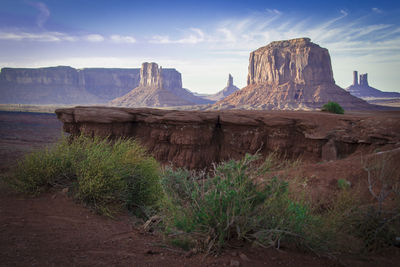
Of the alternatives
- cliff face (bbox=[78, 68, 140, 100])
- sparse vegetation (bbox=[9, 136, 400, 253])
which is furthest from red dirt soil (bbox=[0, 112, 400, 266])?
cliff face (bbox=[78, 68, 140, 100])

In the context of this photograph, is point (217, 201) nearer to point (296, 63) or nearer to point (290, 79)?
point (290, 79)

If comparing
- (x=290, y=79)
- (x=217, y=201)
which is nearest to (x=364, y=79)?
(x=290, y=79)

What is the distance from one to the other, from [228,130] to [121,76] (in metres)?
172

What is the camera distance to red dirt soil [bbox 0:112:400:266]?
3.01m

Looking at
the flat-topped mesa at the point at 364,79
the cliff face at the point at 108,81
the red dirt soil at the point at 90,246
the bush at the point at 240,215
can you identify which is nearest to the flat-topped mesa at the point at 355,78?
the flat-topped mesa at the point at 364,79

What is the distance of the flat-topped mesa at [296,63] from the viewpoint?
90625 mm

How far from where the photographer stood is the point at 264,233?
3197 mm

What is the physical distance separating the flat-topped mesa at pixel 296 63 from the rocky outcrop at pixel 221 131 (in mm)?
80422

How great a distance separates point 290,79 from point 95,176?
96.4m

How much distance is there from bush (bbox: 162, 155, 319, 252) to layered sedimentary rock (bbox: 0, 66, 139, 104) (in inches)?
6121

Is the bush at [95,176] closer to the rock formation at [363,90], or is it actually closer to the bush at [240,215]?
the bush at [240,215]

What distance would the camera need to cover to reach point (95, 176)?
201 inches

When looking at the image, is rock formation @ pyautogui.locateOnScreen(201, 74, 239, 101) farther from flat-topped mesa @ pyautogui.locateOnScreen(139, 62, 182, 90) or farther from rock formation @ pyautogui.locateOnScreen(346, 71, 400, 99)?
rock formation @ pyautogui.locateOnScreen(346, 71, 400, 99)

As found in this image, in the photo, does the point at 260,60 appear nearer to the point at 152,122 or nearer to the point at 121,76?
the point at 152,122
